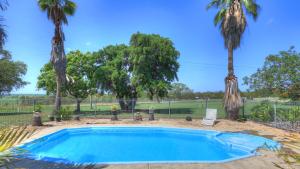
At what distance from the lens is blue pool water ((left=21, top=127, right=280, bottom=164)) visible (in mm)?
9531

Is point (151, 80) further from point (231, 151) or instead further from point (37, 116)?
point (231, 151)

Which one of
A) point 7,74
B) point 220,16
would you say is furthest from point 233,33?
point 7,74

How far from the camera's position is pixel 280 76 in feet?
79.6

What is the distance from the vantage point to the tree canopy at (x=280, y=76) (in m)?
23.2

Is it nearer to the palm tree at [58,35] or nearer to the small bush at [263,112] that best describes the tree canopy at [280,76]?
the small bush at [263,112]

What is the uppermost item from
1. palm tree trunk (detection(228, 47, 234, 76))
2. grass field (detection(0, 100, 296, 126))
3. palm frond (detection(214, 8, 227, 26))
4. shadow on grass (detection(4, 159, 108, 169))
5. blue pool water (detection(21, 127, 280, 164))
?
palm frond (detection(214, 8, 227, 26))

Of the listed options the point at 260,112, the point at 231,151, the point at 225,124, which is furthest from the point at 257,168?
the point at 260,112

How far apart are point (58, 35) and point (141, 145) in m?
10.6

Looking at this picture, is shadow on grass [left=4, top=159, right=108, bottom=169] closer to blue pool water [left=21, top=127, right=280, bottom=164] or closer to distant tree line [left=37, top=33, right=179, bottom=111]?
blue pool water [left=21, top=127, right=280, bottom=164]

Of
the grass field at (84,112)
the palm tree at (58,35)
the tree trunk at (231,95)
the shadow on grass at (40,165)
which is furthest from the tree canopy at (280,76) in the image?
the shadow on grass at (40,165)

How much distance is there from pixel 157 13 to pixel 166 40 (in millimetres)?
4883

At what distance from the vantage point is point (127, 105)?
2458cm

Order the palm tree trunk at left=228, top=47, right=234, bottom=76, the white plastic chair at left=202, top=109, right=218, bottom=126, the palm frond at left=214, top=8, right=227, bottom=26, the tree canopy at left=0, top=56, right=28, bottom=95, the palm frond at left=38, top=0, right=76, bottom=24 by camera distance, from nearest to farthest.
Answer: the white plastic chair at left=202, top=109, right=218, bottom=126
the palm tree trunk at left=228, top=47, right=234, bottom=76
the palm frond at left=214, top=8, right=227, bottom=26
the palm frond at left=38, top=0, right=76, bottom=24
the tree canopy at left=0, top=56, right=28, bottom=95

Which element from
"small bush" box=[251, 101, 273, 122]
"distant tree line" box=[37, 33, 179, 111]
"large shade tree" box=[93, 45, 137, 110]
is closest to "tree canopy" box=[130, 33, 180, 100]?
"distant tree line" box=[37, 33, 179, 111]
